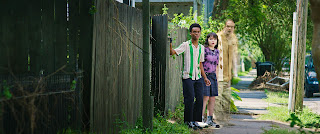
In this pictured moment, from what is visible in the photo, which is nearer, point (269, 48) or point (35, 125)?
point (35, 125)

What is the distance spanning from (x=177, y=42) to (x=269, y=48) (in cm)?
1541

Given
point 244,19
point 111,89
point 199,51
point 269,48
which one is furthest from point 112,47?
point 269,48

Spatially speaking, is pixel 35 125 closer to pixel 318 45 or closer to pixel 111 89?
pixel 111 89

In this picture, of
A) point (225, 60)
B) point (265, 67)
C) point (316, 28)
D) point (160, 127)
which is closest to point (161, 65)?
point (160, 127)

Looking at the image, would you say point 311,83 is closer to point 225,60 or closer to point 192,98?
point 225,60

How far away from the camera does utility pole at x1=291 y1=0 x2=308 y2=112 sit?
9.01 metres

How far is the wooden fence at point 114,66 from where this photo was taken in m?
4.74

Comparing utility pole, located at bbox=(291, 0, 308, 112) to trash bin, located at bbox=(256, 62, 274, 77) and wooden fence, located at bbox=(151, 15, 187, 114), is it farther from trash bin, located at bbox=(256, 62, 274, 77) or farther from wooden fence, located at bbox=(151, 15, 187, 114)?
trash bin, located at bbox=(256, 62, 274, 77)

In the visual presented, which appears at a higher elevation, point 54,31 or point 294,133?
point 54,31

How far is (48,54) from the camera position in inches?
161

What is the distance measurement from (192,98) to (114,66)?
210 cm

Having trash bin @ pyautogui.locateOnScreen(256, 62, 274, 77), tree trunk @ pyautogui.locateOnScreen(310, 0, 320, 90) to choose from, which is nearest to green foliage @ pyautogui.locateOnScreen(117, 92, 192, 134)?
tree trunk @ pyautogui.locateOnScreen(310, 0, 320, 90)

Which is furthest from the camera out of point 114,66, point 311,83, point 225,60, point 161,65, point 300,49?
point 311,83

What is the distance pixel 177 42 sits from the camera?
869 centimetres
